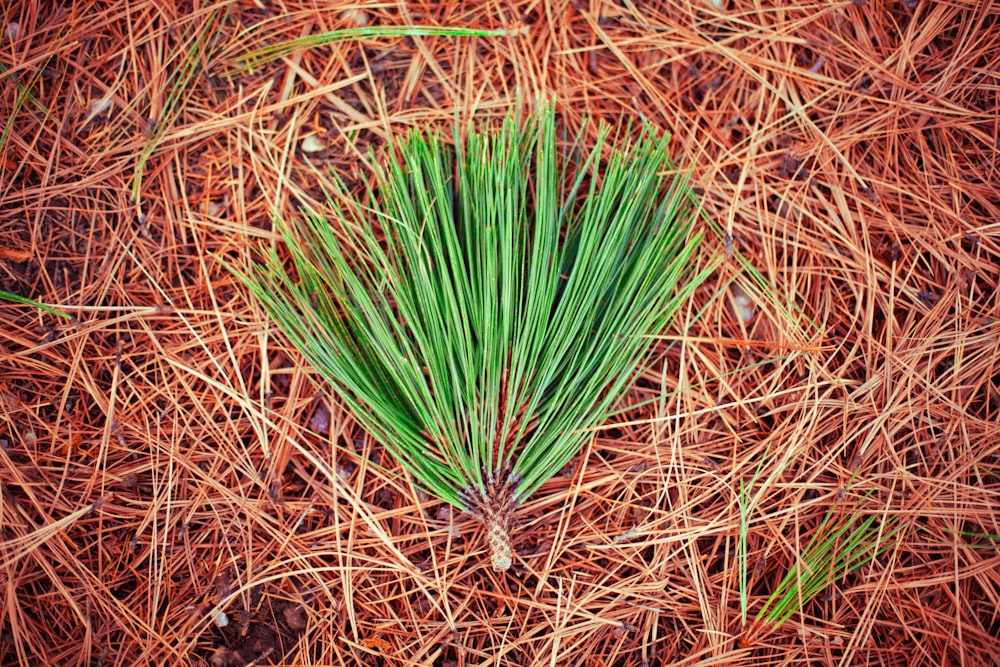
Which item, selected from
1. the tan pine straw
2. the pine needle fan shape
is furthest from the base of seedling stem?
the tan pine straw

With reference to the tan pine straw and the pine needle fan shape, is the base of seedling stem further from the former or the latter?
the tan pine straw

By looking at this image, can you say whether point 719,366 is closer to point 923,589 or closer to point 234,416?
point 923,589

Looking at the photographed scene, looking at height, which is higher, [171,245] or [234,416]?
[171,245]

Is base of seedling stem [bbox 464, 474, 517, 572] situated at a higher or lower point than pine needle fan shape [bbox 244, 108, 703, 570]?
lower

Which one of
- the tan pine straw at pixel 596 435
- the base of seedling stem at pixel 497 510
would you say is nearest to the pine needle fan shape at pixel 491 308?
the base of seedling stem at pixel 497 510

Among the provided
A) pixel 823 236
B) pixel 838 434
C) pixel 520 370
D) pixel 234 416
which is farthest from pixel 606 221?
pixel 234 416

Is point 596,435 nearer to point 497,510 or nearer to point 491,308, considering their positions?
point 497,510
